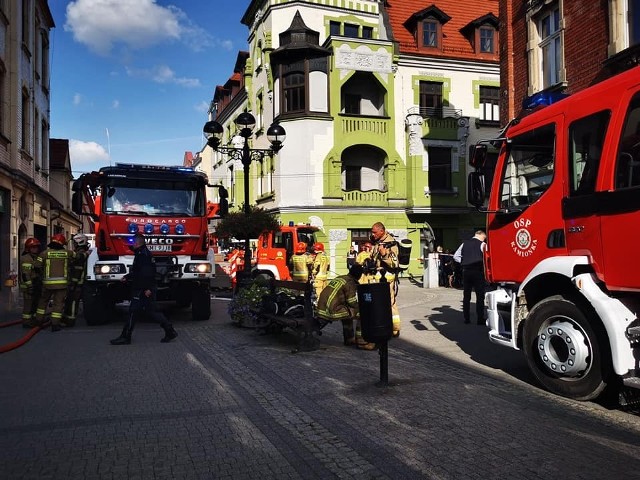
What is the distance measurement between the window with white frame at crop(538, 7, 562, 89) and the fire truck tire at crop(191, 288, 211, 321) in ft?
33.1

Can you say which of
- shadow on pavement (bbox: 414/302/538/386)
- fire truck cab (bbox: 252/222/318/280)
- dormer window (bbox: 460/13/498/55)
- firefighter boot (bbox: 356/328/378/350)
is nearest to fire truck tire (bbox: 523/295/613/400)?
shadow on pavement (bbox: 414/302/538/386)

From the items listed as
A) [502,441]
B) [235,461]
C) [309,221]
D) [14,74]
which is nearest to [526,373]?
[502,441]

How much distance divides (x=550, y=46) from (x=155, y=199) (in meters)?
10.8

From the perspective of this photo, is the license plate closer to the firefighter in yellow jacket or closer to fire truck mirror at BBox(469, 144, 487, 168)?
the firefighter in yellow jacket

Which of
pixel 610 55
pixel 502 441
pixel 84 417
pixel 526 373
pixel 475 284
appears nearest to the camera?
pixel 502 441

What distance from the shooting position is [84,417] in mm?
4723

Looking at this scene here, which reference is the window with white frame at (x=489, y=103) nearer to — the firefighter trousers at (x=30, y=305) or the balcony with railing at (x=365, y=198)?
the balcony with railing at (x=365, y=198)

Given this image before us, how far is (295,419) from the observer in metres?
4.66

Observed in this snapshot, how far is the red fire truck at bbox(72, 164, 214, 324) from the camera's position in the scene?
33.9 ft

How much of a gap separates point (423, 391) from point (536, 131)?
2950 mm

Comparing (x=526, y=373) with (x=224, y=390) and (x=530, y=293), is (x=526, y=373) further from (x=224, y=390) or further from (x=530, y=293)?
(x=224, y=390)

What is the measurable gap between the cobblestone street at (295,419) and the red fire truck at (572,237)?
1.66ft

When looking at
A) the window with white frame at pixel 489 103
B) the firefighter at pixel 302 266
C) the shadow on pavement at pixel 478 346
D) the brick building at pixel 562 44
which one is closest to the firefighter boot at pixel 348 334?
the shadow on pavement at pixel 478 346

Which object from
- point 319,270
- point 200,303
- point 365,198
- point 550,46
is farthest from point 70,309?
point 365,198
